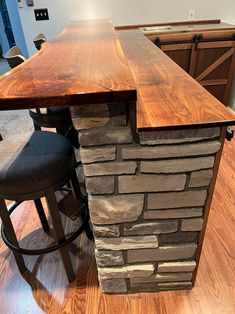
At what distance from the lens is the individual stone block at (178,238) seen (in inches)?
41.0

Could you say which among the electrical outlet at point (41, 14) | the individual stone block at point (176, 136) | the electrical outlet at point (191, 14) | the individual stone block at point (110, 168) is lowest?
the individual stone block at point (110, 168)

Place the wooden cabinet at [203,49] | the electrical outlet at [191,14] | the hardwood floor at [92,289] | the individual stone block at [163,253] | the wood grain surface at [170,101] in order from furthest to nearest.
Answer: the electrical outlet at [191,14]
the wooden cabinet at [203,49]
the hardwood floor at [92,289]
the individual stone block at [163,253]
the wood grain surface at [170,101]

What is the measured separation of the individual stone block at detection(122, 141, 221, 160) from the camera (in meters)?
0.81

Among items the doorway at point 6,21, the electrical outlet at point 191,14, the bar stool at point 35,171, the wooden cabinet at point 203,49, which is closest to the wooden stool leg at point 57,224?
the bar stool at point 35,171

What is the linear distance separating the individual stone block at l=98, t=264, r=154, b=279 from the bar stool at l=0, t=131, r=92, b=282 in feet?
0.74

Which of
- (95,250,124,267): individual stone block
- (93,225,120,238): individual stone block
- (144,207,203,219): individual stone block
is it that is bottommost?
(95,250,124,267): individual stone block

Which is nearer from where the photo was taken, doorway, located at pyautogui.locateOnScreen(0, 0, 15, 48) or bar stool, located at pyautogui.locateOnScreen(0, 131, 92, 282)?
bar stool, located at pyautogui.locateOnScreen(0, 131, 92, 282)

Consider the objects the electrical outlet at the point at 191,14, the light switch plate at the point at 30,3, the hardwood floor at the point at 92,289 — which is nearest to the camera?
the hardwood floor at the point at 92,289

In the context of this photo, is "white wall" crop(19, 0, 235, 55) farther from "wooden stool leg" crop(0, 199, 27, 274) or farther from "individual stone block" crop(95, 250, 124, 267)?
"individual stone block" crop(95, 250, 124, 267)

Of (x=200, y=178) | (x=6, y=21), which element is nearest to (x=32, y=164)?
(x=200, y=178)

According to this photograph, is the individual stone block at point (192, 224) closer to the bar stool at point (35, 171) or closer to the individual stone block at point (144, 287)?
the individual stone block at point (144, 287)

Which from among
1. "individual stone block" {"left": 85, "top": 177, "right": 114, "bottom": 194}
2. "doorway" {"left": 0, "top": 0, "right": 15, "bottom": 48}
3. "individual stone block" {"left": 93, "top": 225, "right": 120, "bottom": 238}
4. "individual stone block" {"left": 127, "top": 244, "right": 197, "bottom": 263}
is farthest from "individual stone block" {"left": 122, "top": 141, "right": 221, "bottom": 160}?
"doorway" {"left": 0, "top": 0, "right": 15, "bottom": 48}

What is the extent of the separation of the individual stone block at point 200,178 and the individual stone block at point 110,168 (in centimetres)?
22

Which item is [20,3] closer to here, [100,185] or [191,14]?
[191,14]
